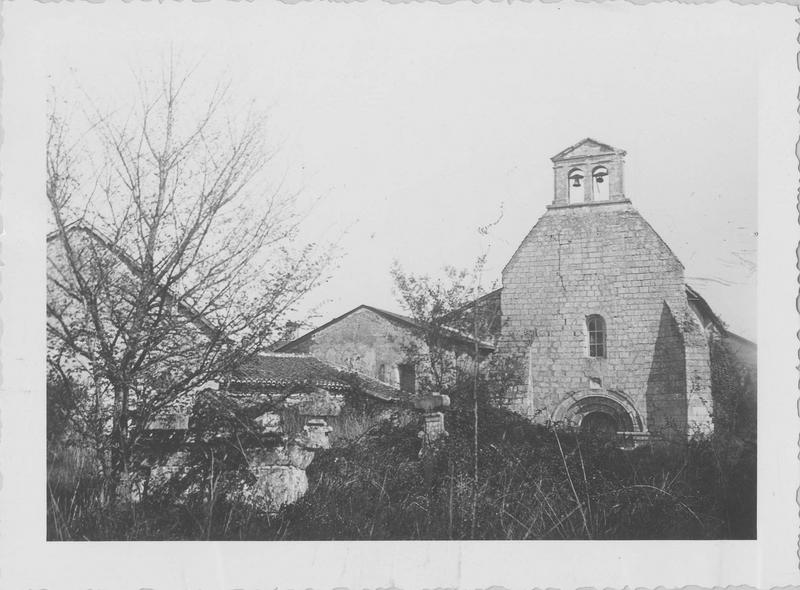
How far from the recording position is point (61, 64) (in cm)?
553

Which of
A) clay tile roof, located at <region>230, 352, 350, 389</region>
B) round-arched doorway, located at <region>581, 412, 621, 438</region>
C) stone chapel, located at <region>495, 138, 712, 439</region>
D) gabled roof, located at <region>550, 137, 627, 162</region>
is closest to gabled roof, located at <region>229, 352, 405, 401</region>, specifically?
clay tile roof, located at <region>230, 352, 350, 389</region>

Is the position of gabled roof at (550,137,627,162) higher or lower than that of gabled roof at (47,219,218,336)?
higher

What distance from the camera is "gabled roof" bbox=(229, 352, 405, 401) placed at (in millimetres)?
5895

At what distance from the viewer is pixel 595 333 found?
7.25 meters

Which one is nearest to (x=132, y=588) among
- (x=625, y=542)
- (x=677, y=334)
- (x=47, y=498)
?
(x=47, y=498)

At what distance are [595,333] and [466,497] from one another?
2.38 meters

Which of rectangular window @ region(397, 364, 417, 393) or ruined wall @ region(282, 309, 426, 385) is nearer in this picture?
rectangular window @ region(397, 364, 417, 393)

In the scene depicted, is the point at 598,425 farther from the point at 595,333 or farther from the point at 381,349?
the point at 381,349

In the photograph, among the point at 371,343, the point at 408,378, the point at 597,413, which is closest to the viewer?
the point at 408,378

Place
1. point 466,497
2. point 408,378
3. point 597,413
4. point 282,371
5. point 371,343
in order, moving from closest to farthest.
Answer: point 466,497 < point 282,371 < point 408,378 < point 597,413 < point 371,343

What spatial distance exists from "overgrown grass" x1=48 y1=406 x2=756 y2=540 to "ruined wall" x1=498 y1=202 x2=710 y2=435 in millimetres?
548

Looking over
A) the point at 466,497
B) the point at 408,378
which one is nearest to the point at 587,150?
the point at 408,378

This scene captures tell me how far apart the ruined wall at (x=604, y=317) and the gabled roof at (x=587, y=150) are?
0.59m

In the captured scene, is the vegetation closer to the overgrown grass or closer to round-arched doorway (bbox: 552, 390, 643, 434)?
the overgrown grass
